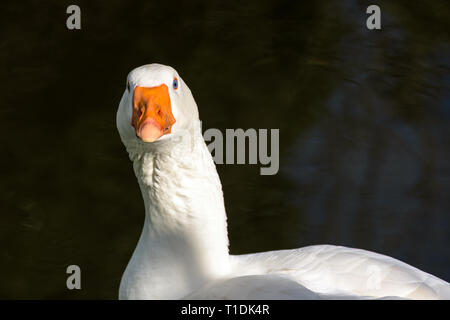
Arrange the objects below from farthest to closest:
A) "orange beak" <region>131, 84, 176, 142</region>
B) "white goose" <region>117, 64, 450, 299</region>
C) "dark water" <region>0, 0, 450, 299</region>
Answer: "dark water" <region>0, 0, 450, 299</region> → "white goose" <region>117, 64, 450, 299</region> → "orange beak" <region>131, 84, 176, 142</region>

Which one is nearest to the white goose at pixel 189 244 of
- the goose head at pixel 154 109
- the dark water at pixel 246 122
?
the goose head at pixel 154 109

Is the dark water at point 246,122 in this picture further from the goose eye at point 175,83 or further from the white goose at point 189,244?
the goose eye at point 175,83

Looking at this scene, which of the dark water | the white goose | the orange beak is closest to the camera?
the orange beak

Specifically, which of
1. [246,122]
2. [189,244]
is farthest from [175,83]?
[246,122]

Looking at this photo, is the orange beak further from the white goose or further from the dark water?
the dark water

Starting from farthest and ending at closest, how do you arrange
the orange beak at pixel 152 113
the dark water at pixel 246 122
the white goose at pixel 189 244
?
the dark water at pixel 246 122 < the white goose at pixel 189 244 < the orange beak at pixel 152 113

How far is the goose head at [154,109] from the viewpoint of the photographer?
299 cm

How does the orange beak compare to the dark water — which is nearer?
the orange beak

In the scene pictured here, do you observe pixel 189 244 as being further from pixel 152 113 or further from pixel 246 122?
pixel 246 122

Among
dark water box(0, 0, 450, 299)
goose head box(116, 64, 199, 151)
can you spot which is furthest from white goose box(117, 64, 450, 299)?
dark water box(0, 0, 450, 299)

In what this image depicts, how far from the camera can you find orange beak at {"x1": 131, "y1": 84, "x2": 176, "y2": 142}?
2.95m

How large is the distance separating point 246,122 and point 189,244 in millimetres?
2493
